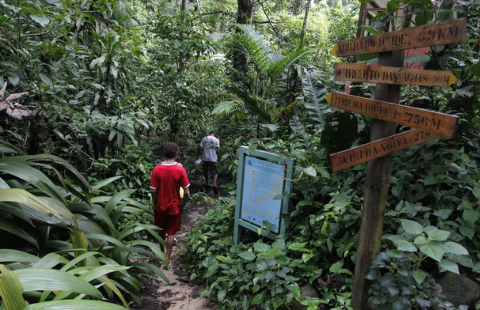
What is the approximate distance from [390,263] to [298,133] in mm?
1945

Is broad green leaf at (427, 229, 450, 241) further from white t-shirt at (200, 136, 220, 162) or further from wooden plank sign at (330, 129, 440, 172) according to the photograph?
white t-shirt at (200, 136, 220, 162)

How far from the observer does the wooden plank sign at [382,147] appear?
1.87 metres

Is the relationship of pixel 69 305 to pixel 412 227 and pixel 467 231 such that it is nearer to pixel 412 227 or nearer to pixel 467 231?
pixel 412 227

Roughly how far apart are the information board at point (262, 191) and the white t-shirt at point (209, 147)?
3.75 metres

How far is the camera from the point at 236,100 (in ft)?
14.5

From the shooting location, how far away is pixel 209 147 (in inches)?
293

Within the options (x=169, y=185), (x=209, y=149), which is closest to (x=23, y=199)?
(x=169, y=185)

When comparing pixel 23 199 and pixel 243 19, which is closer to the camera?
pixel 23 199

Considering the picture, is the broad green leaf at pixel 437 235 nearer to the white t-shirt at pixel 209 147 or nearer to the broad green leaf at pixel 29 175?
the broad green leaf at pixel 29 175

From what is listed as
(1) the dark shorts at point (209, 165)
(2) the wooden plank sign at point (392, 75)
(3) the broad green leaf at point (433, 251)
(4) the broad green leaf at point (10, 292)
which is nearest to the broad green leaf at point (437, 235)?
(3) the broad green leaf at point (433, 251)

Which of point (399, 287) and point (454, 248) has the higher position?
point (454, 248)

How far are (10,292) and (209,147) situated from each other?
5.97 metres

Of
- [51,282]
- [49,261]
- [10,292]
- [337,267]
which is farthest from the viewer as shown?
[337,267]

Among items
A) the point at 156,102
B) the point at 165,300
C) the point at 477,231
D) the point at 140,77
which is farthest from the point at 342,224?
the point at 140,77
